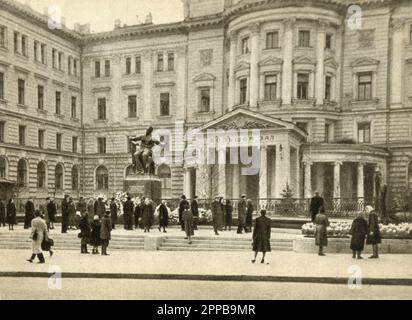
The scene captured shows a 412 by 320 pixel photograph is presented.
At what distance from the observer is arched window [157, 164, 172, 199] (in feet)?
182

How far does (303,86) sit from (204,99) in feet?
36.1

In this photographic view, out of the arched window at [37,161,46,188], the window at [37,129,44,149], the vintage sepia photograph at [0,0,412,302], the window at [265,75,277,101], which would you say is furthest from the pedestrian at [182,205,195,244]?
the window at [37,129,44,149]

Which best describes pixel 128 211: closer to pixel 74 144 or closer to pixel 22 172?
pixel 22 172

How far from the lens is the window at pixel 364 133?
49156mm

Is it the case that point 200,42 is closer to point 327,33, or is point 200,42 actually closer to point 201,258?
point 327,33

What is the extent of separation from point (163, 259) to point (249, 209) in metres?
7.92

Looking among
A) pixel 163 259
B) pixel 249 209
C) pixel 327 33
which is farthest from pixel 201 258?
pixel 327 33

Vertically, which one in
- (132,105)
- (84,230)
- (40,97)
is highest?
(40,97)

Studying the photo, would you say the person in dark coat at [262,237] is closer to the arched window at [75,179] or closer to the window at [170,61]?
the window at [170,61]

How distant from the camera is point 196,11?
5559 cm

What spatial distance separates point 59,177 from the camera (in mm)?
55438

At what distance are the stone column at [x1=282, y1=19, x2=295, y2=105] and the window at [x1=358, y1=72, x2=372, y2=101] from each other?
6.58 m

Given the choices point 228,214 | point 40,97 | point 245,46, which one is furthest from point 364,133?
point 40,97

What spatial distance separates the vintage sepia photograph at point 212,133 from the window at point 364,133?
9cm
